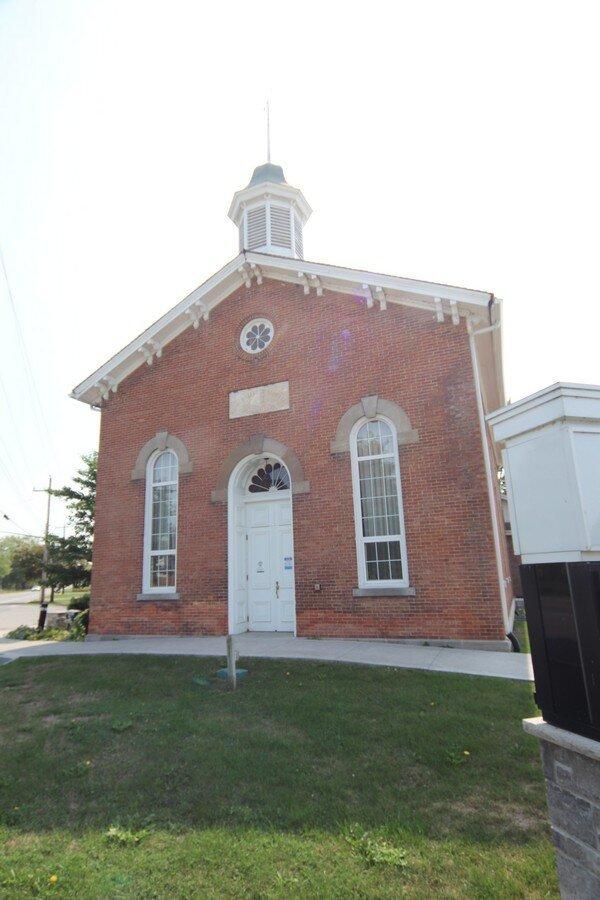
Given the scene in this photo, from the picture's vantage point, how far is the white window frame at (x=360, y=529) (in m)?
9.96

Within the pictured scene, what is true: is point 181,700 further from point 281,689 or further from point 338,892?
point 338,892

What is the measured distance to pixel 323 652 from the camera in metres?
8.80

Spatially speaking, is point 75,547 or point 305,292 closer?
point 305,292

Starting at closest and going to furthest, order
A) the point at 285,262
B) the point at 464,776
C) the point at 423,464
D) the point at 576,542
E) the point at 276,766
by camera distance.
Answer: the point at 576,542 < the point at 464,776 < the point at 276,766 < the point at 423,464 < the point at 285,262

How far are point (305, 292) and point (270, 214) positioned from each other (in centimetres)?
488

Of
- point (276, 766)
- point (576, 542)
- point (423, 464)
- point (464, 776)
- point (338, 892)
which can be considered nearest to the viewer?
point (576, 542)

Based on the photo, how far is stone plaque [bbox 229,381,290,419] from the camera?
11.6 m

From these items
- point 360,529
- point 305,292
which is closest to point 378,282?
point 305,292

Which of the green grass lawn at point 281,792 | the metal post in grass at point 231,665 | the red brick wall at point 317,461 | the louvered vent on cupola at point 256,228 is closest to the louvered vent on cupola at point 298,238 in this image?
the louvered vent on cupola at point 256,228

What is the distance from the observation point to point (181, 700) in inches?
262

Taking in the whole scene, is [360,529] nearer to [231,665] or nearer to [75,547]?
[231,665]

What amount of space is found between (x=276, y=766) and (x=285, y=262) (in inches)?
401

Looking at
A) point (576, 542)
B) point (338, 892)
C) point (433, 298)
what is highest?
point (433, 298)

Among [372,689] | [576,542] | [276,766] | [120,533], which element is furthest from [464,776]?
[120,533]
